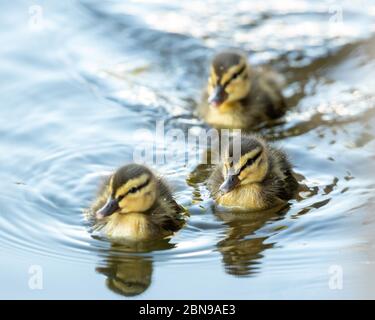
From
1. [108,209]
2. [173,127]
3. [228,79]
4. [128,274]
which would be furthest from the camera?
[228,79]

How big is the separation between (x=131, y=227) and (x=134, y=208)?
0.36 ft

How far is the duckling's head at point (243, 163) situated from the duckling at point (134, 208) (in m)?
0.42

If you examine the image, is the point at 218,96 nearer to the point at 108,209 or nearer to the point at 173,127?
the point at 173,127

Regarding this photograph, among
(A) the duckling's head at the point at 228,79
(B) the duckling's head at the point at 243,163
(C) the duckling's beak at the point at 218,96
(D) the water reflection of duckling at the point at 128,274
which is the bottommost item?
(D) the water reflection of duckling at the point at 128,274

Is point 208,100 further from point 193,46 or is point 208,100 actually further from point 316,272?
point 316,272

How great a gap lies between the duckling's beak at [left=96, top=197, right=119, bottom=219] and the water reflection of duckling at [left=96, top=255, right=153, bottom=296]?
25 centimetres

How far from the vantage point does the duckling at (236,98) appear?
754cm

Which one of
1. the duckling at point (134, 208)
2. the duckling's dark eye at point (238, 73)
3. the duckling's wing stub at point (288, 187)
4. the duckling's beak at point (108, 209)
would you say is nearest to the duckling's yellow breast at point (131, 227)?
the duckling at point (134, 208)

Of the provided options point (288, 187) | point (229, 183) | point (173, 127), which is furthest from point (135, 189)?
point (173, 127)

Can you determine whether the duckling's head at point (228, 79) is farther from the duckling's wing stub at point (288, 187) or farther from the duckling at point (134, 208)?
the duckling at point (134, 208)

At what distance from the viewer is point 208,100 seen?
755 centimetres

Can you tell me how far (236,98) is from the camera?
7.66 metres
